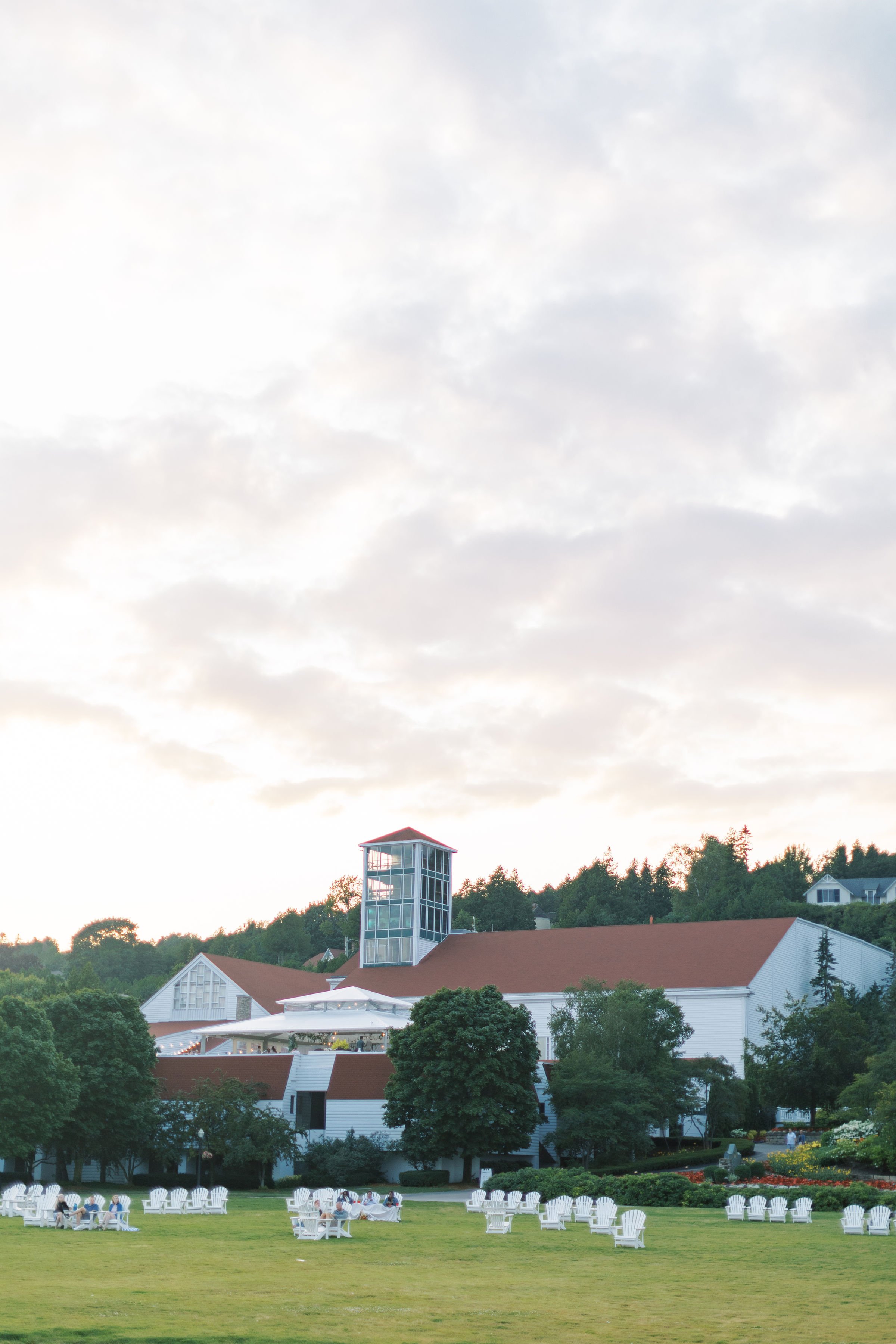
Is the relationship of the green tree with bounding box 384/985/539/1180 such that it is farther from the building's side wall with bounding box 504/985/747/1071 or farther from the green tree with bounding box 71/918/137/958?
the green tree with bounding box 71/918/137/958

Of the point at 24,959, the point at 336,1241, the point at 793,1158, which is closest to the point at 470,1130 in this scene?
the point at 793,1158

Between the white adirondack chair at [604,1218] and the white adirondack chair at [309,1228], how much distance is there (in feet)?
19.4

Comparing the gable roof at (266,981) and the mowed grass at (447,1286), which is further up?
the gable roof at (266,981)

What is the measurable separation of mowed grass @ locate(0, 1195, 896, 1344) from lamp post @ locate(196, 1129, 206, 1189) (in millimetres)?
17634

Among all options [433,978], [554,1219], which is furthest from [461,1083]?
[433,978]

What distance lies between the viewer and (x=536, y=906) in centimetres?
17512

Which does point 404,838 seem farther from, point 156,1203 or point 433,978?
point 156,1203

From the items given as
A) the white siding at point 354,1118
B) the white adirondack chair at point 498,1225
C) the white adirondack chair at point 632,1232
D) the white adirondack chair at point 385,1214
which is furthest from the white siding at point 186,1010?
the white adirondack chair at point 632,1232

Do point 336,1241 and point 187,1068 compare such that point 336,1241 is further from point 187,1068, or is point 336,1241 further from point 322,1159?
point 187,1068

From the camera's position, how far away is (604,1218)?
2814 cm

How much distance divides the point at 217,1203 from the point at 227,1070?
19761 mm

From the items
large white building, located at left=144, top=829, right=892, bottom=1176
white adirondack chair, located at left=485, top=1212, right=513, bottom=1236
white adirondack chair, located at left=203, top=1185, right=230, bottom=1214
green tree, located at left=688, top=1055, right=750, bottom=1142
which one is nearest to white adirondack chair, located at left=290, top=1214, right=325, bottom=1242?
white adirondack chair, located at left=485, top=1212, right=513, bottom=1236

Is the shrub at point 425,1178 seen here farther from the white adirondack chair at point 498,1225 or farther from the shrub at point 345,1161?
the white adirondack chair at point 498,1225

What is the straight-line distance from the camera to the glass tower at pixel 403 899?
80.6 m
